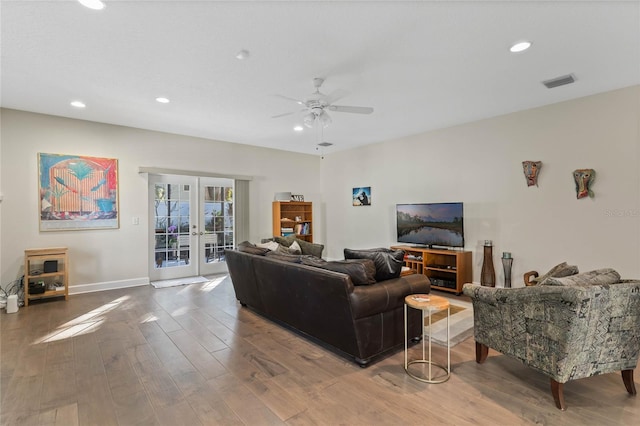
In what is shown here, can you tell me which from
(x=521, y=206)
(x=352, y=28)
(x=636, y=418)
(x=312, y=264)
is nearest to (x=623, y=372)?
(x=636, y=418)

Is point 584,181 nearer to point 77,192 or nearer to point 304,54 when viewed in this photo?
point 304,54

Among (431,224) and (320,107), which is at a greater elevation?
(320,107)

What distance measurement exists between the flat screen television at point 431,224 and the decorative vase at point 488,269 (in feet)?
1.21

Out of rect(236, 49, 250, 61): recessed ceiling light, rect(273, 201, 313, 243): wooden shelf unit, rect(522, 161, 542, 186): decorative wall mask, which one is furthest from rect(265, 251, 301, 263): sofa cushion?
rect(522, 161, 542, 186): decorative wall mask

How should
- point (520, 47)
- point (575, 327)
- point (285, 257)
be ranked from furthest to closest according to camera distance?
point (285, 257)
point (520, 47)
point (575, 327)

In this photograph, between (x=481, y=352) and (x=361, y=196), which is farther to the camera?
(x=361, y=196)

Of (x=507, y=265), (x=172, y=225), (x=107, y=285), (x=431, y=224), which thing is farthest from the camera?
(x=172, y=225)

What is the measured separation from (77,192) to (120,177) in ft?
2.11

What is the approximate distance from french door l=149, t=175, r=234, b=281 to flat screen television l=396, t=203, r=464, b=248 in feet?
12.0

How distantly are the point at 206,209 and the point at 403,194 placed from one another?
406 centimetres

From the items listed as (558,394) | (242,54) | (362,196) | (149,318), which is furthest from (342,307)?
(362,196)

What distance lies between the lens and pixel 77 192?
16.2 feet

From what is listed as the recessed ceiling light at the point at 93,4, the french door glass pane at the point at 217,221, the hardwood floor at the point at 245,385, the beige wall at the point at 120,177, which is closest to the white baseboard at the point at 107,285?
the beige wall at the point at 120,177

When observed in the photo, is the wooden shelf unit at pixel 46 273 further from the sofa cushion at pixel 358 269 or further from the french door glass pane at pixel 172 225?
the sofa cushion at pixel 358 269
